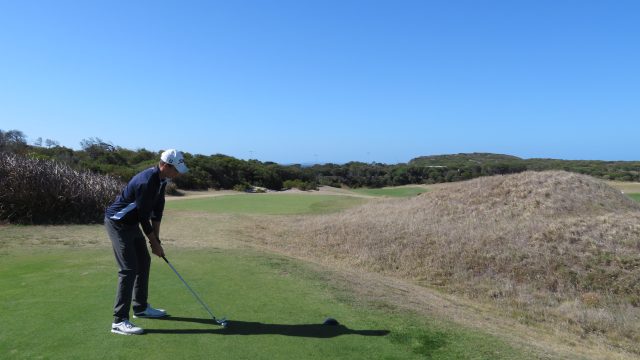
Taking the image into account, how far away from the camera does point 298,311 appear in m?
6.89

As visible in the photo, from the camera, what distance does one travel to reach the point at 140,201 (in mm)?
5883

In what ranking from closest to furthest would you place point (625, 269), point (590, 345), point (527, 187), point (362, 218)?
point (590, 345) → point (625, 269) → point (527, 187) → point (362, 218)

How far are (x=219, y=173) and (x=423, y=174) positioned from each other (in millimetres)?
17029

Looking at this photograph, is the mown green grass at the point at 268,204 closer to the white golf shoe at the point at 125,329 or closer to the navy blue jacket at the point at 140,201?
the navy blue jacket at the point at 140,201

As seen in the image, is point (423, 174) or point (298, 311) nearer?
point (298, 311)

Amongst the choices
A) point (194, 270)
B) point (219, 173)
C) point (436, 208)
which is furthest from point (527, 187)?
point (219, 173)

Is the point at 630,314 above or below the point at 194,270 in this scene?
below

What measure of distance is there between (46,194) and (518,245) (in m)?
16.0

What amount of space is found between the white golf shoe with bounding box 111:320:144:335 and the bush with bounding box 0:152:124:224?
14629 mm

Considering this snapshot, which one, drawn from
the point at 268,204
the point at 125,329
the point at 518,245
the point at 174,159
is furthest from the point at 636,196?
the point at 125,329

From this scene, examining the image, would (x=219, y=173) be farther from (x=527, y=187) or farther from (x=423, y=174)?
(x=527, y=187)

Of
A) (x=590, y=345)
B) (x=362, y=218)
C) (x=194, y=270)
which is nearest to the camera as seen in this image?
(x=590, y=345)

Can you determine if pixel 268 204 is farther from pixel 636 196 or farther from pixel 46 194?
pixel 636 196

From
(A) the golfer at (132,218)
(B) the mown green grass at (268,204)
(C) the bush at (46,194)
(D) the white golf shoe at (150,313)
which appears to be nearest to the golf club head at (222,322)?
(D) the white golf shoe at (150,313)
